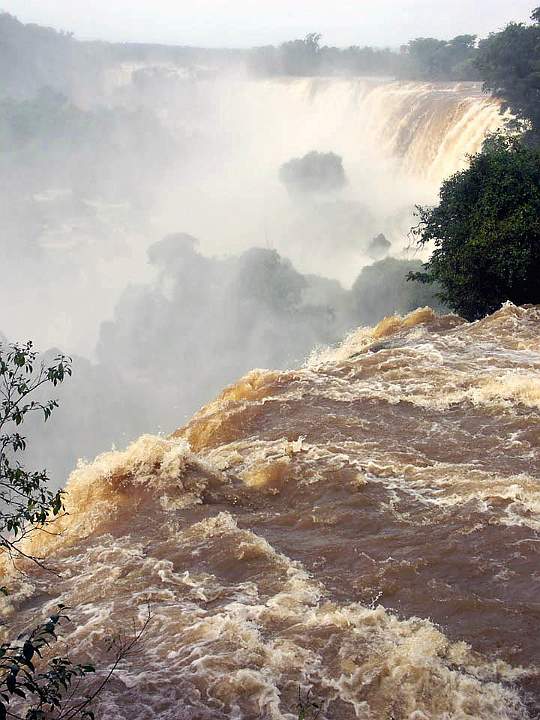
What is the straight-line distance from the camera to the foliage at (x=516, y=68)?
83.2 feet

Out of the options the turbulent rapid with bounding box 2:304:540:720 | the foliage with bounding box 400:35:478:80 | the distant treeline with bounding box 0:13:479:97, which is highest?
the distant treeline with bounding box 0:13:479:97

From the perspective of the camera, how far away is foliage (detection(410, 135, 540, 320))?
1380 cm

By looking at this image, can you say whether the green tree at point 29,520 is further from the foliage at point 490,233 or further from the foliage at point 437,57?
the foliage at point 437,57

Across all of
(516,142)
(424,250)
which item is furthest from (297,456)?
(424,250)

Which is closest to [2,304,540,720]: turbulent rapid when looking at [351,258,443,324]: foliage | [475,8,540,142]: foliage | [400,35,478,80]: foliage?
[351,258,443,324]: foliage

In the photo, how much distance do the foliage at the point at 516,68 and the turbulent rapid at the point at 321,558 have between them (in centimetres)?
1880

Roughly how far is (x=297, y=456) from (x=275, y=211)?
35.3 meters

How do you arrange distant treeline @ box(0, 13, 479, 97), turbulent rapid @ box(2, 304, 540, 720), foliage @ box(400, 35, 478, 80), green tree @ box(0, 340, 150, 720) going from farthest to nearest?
distant treeline @ box(0, 13, 479, 97) < foliage @ box(400, 35, 478, 80) < turbulent rapid @ box(2, 304, 540, 720) < green tree @ box(0, 340, 150, 720)

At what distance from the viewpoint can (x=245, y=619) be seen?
17.8ft

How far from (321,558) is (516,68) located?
84.9 ft

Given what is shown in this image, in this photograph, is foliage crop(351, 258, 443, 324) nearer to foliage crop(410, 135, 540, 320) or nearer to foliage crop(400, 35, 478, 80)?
foliage crop(410, 135, 540, 320)

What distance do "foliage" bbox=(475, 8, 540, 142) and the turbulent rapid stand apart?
18.8 metres

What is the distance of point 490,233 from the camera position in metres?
14.0

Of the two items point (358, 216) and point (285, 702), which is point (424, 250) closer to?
point (358, 216)
